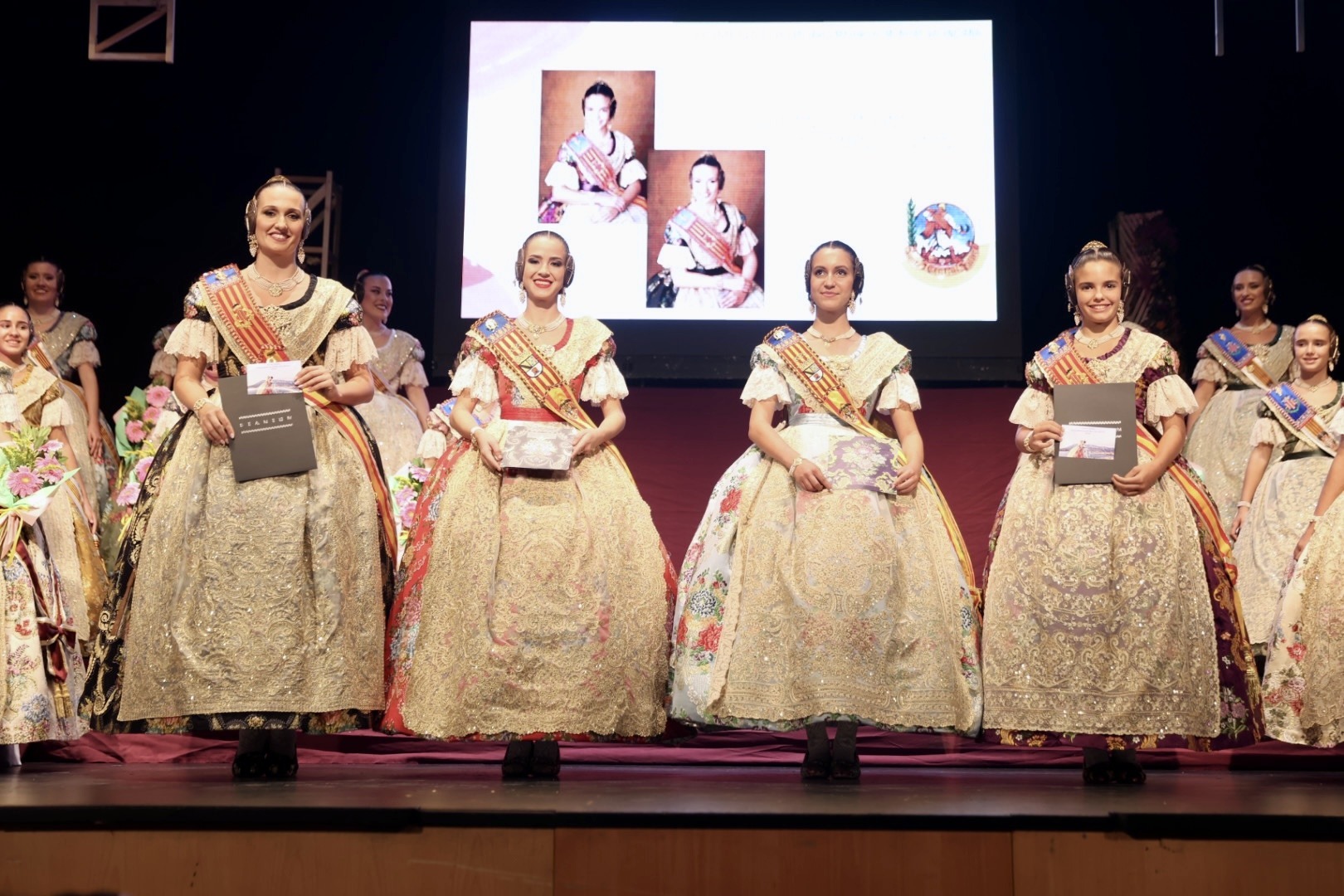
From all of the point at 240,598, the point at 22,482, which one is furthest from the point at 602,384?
the point at 22,482

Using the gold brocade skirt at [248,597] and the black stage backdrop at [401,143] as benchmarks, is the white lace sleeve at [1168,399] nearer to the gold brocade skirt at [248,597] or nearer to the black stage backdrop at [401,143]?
the gold brocade skirt at [248,597]

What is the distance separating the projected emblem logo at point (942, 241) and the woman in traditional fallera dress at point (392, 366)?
7.69 feet

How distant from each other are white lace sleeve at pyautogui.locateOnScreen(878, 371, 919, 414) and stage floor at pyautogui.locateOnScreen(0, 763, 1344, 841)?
1132mm

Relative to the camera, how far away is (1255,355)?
7.16m

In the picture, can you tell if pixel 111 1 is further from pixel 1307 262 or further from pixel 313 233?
pixel 1307 262

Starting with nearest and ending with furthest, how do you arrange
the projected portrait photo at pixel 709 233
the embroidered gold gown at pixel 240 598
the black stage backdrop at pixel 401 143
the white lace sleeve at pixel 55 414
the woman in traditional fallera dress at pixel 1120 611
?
the embroidered gold gown at pixel 240 598
the woman in traditional fallera dress at pixel 1120 611
the white lace sleeve at pixel 55 414
the projected portrait photo at pixel 709 233
the black stage backdrop at pixel 401 143

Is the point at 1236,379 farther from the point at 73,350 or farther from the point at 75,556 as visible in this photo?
the point at 73,350

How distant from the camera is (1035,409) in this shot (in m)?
4.75

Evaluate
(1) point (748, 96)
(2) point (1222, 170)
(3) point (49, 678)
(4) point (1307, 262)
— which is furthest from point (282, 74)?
(4) point (1307, 262)

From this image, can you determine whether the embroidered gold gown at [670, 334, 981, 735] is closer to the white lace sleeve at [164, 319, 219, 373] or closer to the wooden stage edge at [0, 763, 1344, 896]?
the wooden stage edge at [0, 763, 1344, 896]

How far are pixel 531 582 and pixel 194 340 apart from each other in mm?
1201

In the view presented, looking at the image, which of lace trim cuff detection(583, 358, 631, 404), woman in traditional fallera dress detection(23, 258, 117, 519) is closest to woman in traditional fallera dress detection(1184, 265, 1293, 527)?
lace trim cuff detection(583, 358, 631, 404)

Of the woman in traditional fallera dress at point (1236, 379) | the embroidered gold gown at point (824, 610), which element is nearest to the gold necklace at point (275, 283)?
the embroidered gold gown at point (824, 610)

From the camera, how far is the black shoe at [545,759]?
4.35m
